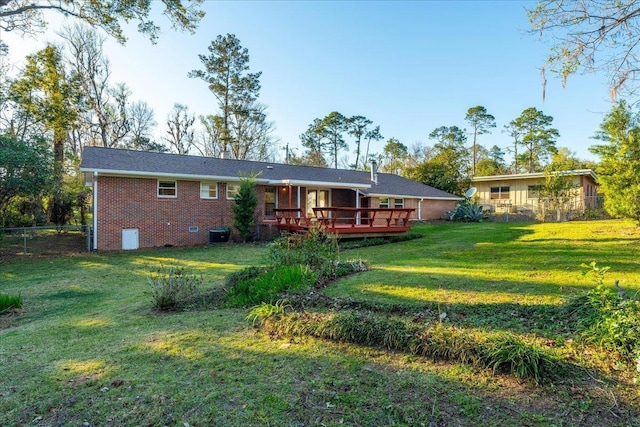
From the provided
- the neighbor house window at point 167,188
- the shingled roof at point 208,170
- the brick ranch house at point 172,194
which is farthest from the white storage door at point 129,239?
the shingled roof at point 208,170

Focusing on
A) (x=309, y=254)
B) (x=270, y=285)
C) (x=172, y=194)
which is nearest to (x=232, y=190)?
(x=172, y=194)

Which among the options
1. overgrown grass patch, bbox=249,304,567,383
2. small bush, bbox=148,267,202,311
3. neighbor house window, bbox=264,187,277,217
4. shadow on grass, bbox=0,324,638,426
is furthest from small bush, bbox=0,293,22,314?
neighbor house window, bbox=264,187,277,217

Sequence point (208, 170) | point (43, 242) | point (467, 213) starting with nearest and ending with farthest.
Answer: point (43, 242) < point (208, 170) < point (467, 213)

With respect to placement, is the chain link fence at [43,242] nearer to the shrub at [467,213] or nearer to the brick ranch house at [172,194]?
the brick ranch house at [172,194]

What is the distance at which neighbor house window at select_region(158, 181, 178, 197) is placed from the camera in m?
14.8

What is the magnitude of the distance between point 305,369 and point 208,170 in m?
14.8

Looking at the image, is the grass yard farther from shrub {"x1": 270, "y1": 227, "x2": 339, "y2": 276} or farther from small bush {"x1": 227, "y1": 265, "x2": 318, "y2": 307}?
shrub {"x1": 270, "y1": 227, "x2": 339, "y2": 276}

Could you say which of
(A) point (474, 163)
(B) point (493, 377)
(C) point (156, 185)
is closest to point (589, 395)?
(B) point (493, 377)

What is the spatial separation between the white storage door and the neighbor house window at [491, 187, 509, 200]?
24668 mm

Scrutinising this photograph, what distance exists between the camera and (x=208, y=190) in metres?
16.0

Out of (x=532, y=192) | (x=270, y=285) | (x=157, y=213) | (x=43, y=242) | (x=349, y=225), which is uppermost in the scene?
(x=532, y=192)

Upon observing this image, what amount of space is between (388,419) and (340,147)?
42.1 m

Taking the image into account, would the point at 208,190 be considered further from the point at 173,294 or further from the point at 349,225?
the point at 173,294

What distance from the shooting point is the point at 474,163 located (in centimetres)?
4391
